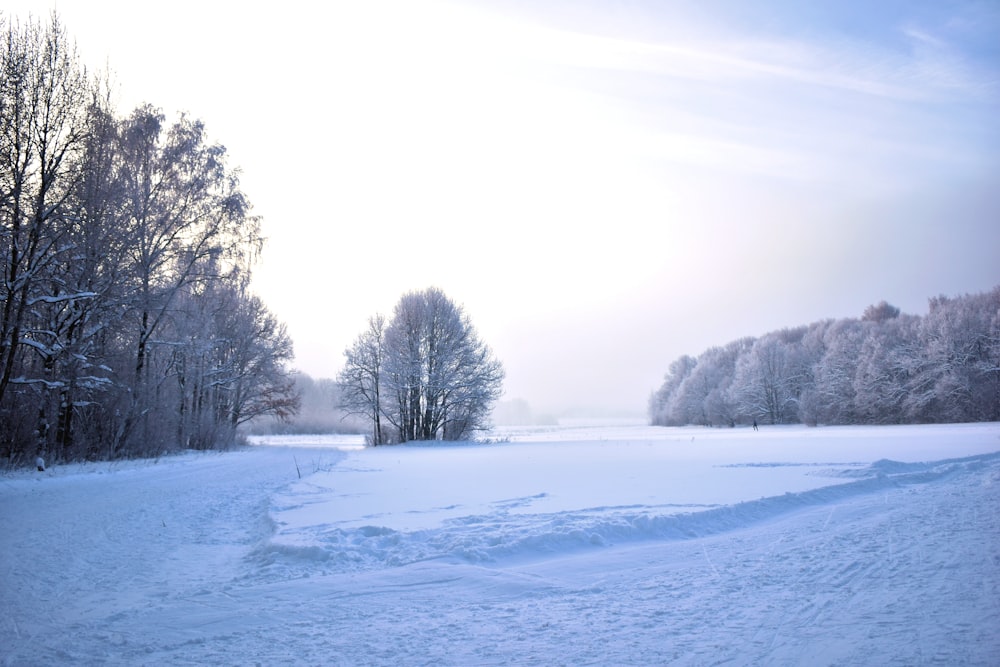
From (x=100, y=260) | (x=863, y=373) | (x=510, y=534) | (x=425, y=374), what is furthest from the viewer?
(x=863, y=373)

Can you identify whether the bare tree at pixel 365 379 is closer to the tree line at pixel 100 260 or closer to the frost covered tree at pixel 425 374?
the frost covered tree at pixel 425 374

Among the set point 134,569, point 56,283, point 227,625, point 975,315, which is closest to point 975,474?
point 227,625

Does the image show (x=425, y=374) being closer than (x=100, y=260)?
No

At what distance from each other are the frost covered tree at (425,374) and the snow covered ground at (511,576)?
25.6m

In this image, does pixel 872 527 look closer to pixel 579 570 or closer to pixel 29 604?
pixel 579 570

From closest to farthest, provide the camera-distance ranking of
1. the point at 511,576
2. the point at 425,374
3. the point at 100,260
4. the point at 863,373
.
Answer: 1. the point at 511,576
2. the point at 100,260
3. the point at 425,374
4. the point at 863,373

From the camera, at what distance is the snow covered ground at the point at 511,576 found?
12.4 ft

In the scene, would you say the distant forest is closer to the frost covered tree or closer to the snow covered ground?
the frost covered tree

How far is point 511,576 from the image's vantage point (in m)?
5.50

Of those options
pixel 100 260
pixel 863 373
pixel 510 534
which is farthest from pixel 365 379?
pixel 863 373

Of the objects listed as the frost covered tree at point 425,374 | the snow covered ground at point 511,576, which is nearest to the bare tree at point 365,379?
the frost covered tree at point 425,374

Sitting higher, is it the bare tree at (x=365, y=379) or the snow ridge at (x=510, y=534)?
the bare tree at (x=365, y=379)

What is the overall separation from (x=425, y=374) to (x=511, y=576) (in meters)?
31.7

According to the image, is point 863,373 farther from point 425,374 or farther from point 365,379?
point 365,379
